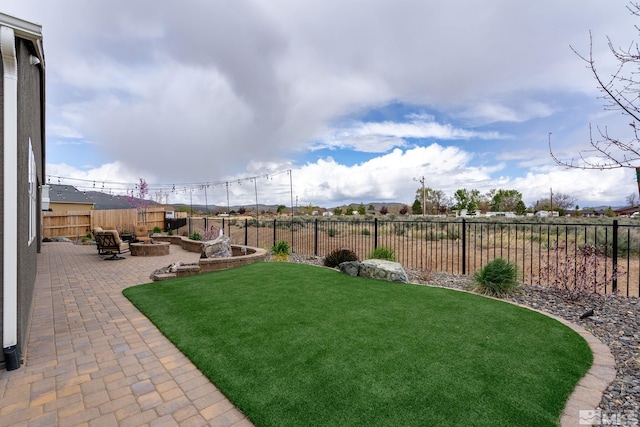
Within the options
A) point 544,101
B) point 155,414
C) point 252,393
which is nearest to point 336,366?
point 252,393

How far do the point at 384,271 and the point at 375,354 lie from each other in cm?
329

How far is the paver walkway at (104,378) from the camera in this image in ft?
6.84

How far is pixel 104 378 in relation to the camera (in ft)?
8.52

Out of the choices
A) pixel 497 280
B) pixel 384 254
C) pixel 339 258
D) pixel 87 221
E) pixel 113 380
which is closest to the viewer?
pixel 113 380

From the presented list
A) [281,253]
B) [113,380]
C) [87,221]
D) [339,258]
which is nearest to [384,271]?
[339,258]

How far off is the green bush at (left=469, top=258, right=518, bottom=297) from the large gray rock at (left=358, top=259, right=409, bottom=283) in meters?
1.35

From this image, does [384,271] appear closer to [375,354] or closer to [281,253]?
[375,354]

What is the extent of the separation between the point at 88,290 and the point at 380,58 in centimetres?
913

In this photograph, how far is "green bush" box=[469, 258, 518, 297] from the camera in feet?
17.1

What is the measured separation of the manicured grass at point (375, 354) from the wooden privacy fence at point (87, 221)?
624 inches

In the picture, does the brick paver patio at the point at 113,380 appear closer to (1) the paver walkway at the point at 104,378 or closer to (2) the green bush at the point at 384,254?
(1) the paver walkway at the point at 104,378

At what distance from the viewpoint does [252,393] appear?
→ 2283 mm

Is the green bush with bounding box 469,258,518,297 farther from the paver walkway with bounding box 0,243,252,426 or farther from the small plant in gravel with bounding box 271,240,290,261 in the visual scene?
the small plant in gravel with bounding box 271,240,290,261

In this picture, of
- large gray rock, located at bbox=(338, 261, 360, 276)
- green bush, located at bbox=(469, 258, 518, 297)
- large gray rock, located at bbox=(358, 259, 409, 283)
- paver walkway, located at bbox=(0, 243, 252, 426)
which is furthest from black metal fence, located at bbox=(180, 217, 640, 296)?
paver walkway, located at bbox=(0, 243, 252, 426)
